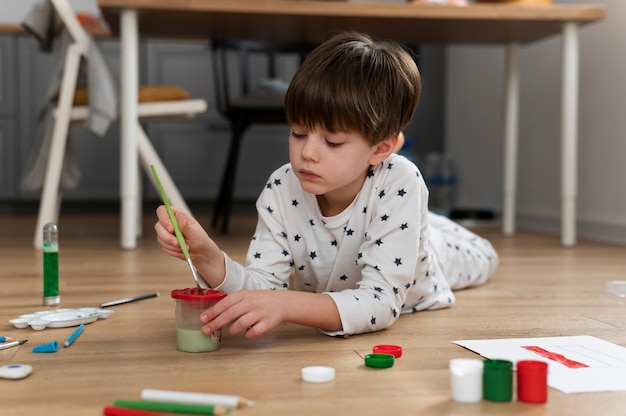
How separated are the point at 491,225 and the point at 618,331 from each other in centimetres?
214

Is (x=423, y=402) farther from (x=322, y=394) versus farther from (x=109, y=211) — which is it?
(x=109, y=211)

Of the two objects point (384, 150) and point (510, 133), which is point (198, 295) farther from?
point (510, 133)

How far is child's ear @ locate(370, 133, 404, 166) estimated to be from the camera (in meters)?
1.16

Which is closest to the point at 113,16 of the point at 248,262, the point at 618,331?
the point at 248,262

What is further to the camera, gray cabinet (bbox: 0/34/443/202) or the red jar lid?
gray cabinet (bbox: 0/34/443/202)

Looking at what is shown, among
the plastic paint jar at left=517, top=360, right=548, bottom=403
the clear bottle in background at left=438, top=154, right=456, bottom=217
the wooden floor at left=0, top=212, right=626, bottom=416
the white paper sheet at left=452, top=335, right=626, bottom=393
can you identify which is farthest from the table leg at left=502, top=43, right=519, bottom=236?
the plastic paint jar at left=517, top=360, right=548, bottom=403

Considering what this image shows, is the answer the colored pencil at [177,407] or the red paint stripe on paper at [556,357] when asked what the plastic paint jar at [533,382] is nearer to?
the red paint stripe on paper at [556,357]

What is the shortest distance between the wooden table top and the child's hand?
1409 millimetres

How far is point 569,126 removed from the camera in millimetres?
2508

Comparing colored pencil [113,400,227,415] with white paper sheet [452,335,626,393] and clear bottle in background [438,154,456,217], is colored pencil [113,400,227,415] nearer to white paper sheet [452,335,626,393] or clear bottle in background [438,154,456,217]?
white paper sheet [452,335,626,393]

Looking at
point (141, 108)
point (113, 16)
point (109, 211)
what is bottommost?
point (109, 211)

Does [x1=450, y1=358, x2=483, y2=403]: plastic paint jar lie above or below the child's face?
below

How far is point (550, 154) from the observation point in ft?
10.3

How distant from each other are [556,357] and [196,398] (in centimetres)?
46
